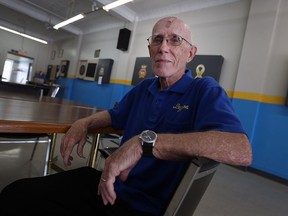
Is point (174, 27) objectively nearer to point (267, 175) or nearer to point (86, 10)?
point (267, 175)

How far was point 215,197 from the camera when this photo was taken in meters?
2.37

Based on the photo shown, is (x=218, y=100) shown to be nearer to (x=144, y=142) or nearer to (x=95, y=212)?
(x=144, y=142)

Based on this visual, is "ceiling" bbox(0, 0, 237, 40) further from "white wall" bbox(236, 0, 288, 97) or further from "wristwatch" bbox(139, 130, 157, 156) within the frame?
"wristwatch" bbox(139, 130, 157, 156)

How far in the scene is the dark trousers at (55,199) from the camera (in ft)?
2.87

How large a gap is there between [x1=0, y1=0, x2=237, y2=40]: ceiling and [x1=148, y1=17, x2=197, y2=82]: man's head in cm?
410

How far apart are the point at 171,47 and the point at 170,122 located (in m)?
0.43

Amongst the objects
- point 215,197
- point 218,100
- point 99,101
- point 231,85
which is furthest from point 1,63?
point 218,100

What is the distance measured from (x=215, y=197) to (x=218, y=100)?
6.28ft

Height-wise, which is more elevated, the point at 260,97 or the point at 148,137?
the point at 260,97

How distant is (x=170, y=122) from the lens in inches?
36.4

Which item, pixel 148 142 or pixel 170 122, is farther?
pixel 170 122

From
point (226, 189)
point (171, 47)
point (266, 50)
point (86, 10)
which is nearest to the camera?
point (171, 47)

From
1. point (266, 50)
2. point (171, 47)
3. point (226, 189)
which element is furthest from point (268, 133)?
point (171, 47)

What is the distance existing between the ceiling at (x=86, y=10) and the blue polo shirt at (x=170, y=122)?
4.38 meters
